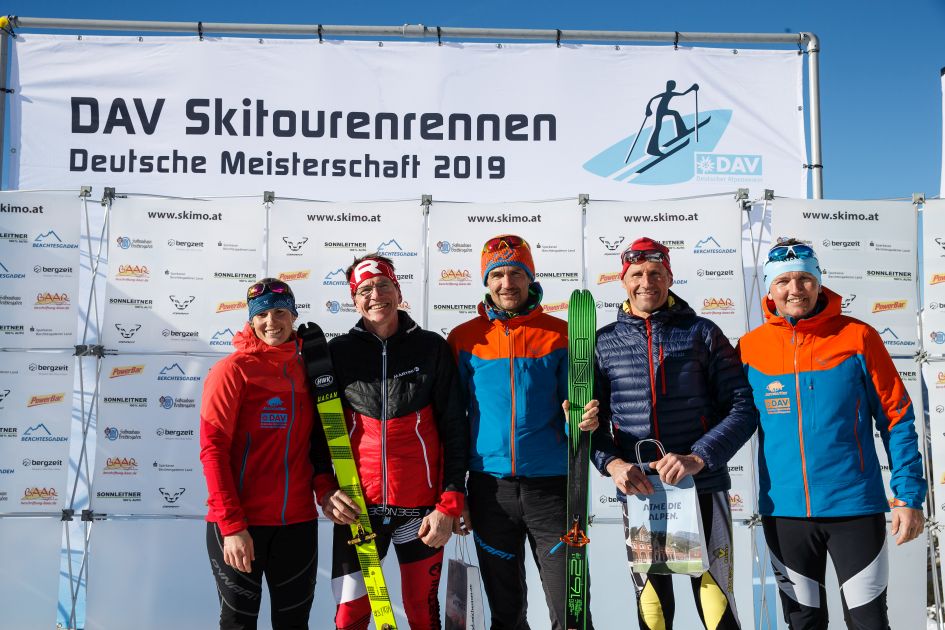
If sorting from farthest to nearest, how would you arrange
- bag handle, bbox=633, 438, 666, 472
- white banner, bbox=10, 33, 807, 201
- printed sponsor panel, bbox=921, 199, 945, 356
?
white banner, bbox=10, 33, 807, 201 → printed sponsor panel, bbox=921, 199, 945, 356 → bag handle, bbox=633, 438, 666, 472

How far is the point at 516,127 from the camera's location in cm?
546

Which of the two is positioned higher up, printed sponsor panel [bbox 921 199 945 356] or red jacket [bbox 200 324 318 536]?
printed sponsor panel [bbox 921 199 945 356]

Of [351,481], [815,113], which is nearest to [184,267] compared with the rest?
[351,481]

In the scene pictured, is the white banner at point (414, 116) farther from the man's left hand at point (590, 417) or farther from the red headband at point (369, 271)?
the man's left hand at point (590, 417)

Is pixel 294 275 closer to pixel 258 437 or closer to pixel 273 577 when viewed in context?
pixel 258 437

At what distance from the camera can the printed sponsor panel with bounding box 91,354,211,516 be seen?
454 centimetres

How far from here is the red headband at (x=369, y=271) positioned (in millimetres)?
3090

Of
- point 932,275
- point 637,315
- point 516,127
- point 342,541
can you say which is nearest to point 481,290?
point 516,127

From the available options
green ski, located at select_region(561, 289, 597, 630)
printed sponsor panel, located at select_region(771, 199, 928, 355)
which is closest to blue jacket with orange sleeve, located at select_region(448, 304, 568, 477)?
green ski, located at select_region(561, 289, 597, 630)

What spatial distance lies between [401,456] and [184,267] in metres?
2.48

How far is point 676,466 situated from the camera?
8.91ft

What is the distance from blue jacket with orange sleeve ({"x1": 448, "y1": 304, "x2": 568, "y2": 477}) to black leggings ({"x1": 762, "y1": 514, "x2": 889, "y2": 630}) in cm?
97

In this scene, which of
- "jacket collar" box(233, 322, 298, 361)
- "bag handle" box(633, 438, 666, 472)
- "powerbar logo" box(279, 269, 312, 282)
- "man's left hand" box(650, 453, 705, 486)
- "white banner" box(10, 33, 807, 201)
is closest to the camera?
"man's left hand" box(650, 453, 705, 486)

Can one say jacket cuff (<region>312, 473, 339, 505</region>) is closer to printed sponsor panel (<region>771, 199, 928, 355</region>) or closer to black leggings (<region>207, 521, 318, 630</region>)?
black leggings (<region>207, 521, 318, 630</region>)
